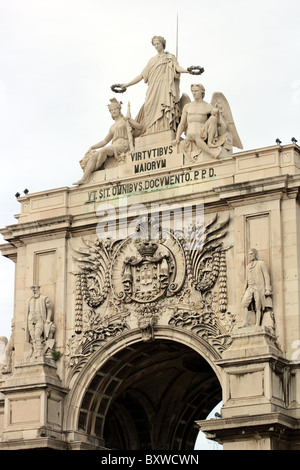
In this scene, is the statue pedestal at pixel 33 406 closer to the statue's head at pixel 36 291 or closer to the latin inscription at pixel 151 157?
the statue's head at pixel 36 291

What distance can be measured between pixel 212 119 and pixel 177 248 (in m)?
3.61

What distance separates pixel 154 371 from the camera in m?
40.3

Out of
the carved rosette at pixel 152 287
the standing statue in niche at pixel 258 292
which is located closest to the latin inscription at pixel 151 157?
the carved rosette at pixel 152 287

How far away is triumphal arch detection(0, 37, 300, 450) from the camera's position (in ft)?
116

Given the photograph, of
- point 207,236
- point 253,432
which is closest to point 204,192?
point 207,236

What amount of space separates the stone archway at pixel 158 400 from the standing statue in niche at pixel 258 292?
12.2 feet

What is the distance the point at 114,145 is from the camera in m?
40.0

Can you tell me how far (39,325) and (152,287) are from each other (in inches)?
129

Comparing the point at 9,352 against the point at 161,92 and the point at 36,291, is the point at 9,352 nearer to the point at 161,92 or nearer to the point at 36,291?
the point at 36,291

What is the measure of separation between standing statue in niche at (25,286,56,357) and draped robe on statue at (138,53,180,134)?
5.51m

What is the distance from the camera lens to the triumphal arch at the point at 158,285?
35.4 meters

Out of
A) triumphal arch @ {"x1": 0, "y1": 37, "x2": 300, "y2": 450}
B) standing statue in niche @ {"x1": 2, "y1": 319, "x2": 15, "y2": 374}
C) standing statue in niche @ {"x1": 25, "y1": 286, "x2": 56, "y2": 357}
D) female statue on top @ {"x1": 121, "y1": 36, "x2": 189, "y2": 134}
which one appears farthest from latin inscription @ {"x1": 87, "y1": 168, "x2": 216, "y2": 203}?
standing statue in niche @ {"x1": 2, "y1": 319, "x2": 15, "y2": 374}

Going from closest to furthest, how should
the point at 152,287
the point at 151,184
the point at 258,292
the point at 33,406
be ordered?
the point at 258,292 < the point at 33,406 < the point at 152,287 < the point at 151,184

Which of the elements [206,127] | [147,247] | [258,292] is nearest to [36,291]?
[147,247]
